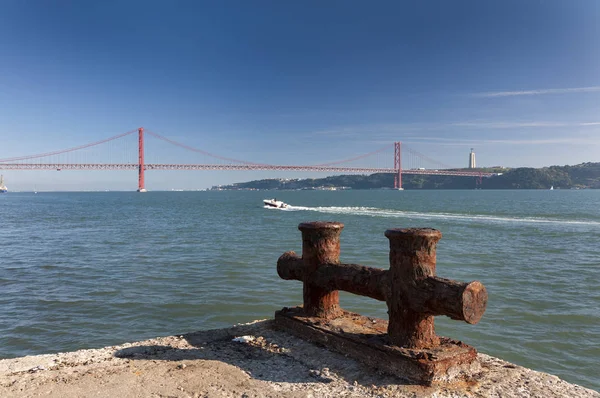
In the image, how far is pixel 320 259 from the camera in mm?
4344

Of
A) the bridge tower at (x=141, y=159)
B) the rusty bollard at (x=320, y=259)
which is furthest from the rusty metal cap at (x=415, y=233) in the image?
the bridge tower at (x=141, y=159)

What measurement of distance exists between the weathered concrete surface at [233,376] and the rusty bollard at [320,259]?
375mm

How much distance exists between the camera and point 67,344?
7.24 meters

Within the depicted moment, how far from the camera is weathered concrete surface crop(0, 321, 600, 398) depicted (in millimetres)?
3143

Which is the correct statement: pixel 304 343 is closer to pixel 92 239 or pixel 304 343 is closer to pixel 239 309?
pixel 239 309

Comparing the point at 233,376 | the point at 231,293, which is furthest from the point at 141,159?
the point at 233,376

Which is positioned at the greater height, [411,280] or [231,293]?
[411,280]

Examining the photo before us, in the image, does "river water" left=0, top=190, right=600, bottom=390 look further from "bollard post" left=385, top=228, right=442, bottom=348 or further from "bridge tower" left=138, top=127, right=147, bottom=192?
"bridge tower" left=138, top=127, right=147, bottom=192

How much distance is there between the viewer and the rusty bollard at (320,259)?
14.2 ft

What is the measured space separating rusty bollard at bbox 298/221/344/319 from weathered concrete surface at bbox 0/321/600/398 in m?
0.37

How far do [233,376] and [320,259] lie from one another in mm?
1357

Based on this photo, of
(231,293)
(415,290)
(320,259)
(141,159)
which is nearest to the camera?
(415,290)

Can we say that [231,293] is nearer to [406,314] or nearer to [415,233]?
[406,314]

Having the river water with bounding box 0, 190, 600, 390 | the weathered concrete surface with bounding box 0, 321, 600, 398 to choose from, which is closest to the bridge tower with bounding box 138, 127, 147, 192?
the river water with bounding box 0, 190, 600, 390
